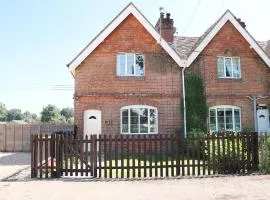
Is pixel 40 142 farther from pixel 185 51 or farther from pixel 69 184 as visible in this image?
pixel 185 51

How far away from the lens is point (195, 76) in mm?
22734

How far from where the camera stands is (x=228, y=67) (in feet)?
77.2

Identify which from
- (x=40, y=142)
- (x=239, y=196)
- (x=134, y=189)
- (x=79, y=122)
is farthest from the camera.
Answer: (x=79, y=122)

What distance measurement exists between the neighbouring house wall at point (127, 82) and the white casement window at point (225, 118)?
2.21m

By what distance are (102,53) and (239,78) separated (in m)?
8.65

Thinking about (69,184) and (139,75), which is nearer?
(69,184)

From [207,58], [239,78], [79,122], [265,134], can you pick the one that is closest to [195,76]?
[207,58]

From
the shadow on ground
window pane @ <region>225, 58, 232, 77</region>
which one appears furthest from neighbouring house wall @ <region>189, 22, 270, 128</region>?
the shadow on ground

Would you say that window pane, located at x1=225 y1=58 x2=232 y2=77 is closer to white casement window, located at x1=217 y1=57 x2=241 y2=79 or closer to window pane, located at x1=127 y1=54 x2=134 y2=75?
white casement window, located at x1=217 y1=57 x2=241 y2=79

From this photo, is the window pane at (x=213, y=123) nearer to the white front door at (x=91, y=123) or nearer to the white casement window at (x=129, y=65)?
the white casement window at (x=129, y=65)

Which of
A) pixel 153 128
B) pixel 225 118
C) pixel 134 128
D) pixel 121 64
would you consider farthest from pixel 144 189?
pixel 225 118

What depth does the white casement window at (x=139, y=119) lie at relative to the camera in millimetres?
21578

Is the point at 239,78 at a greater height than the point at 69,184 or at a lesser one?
greater

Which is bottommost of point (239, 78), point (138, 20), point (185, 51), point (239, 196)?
point (239, 196)
